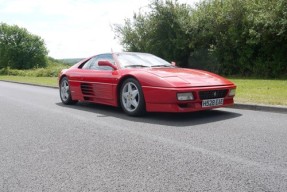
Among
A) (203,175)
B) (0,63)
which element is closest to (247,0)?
(203,175)

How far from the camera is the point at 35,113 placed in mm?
7023

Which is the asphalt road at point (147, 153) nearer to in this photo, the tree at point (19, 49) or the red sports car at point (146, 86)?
the red sports car at point (146, 86)

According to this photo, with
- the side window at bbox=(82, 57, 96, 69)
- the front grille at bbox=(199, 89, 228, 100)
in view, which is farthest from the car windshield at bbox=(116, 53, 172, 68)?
the front grille at bbox=(199, 89, 228, 100)

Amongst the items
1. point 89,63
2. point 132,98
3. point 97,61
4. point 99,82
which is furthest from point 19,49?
point 132,98

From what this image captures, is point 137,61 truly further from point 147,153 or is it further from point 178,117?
point 147,153

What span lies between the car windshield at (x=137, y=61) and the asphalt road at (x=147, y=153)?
115 cm

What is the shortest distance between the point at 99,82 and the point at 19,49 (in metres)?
74.8

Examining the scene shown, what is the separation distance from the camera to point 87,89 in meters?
7.18

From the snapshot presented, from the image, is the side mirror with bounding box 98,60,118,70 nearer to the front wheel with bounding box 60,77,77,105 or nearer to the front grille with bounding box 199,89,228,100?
the front wheel with bounding box 60,77,77,105

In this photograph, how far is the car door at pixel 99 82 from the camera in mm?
6482

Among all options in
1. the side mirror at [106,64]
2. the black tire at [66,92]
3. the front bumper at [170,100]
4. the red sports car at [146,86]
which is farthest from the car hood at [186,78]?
the black tire at [66,92]

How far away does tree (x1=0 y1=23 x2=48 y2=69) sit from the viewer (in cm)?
7488

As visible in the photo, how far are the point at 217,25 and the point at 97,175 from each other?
18.4m

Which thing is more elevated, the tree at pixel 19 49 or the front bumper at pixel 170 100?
the tree at pixel 19 49
